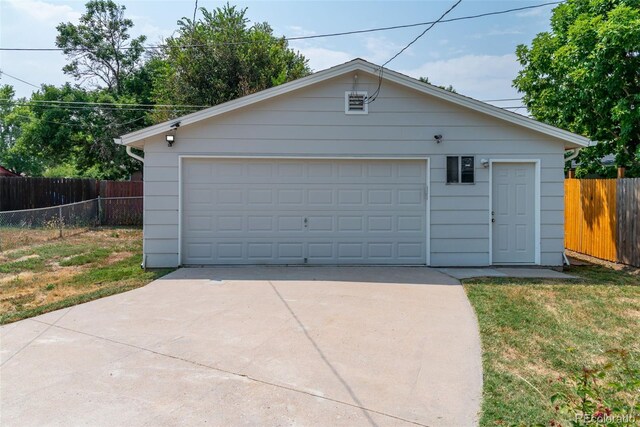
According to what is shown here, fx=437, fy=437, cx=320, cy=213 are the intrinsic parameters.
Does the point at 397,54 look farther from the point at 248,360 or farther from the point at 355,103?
the point at 248,360

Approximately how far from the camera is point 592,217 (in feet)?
33.7

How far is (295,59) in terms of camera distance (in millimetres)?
23469

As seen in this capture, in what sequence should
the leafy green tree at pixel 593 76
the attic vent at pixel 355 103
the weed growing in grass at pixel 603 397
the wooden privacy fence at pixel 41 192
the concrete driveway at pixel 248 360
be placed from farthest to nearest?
the wooden privacy fence at pixel 41 192 → the leafy green tree at pixel 593 76 → the attic vent at pixel 355 103 → the concrete driveway at pixel 248 360 → the weed growing in grass at pixel 603 397

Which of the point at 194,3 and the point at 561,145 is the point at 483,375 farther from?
the point at 194,3

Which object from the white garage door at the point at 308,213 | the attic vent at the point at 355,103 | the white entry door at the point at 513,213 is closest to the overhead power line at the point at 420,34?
the attic vent at the point at 355,103

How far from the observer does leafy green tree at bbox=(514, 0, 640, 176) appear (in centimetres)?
933

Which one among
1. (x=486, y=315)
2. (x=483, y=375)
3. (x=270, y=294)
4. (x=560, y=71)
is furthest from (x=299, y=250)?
(x=560, y=71)

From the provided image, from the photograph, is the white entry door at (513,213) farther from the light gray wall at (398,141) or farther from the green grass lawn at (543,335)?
the green grass lawn at (543,335)

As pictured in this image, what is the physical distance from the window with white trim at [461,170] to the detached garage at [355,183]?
0.8 inches

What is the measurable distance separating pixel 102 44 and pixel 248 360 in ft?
87.7

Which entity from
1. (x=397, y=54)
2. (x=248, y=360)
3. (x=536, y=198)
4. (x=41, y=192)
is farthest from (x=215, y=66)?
(x=248, y=360)

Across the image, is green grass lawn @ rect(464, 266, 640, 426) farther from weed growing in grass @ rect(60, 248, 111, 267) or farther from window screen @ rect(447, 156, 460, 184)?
weed growing in grass @ rect(60, 248, 111, 267)

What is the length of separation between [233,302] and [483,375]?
3449 millimetres

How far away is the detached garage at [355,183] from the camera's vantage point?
8461 millimetres
